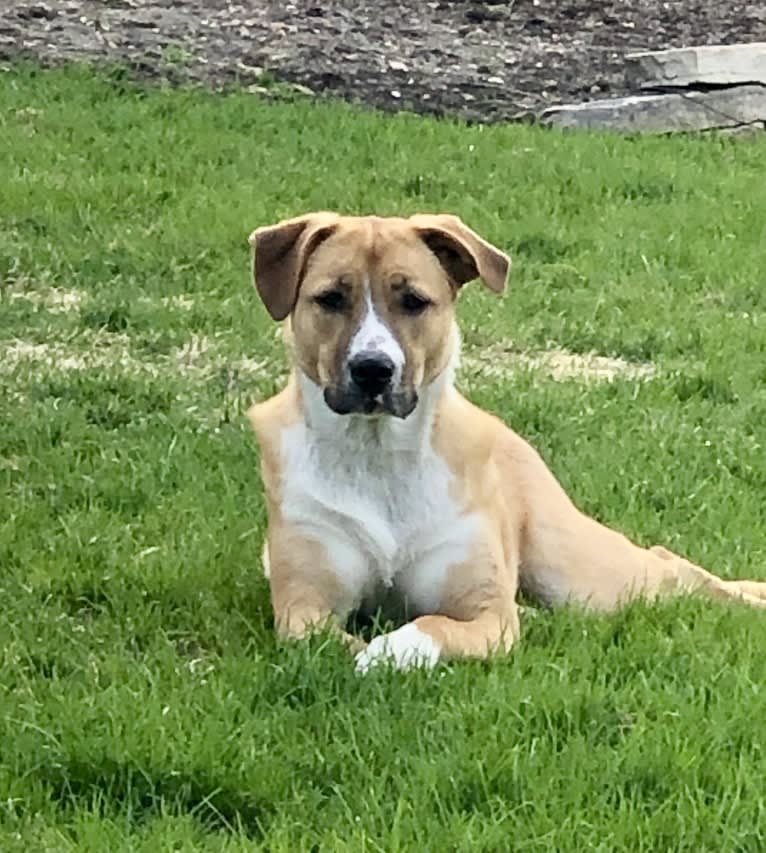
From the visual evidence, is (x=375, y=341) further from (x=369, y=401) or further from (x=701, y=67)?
(x=701, y=67)

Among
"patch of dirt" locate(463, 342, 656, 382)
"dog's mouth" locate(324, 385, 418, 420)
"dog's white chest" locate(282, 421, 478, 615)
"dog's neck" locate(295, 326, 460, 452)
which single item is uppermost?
"dog's mouth" locate(324, 385, 418, 420)

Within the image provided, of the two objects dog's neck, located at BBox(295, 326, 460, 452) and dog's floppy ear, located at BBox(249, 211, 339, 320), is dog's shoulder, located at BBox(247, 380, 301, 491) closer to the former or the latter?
dog's neck, located at BBox(295, 326, 460, 452)

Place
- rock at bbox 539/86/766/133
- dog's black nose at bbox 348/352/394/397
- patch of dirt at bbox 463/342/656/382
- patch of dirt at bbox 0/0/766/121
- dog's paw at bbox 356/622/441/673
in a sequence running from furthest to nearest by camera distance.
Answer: patch of dirt at bbox 0/0/766/121 < rock at bbox 539/86/766/133 < patch of dirt at bbox 463/342/656/382 < dog's black nose at bbox 348/352/394/397 < dog's paw at bbox 356/622/441/673

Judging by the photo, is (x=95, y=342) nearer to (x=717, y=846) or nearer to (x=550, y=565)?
(x=550, y=565)

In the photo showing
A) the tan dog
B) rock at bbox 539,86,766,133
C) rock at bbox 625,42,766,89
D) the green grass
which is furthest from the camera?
rock at bbox 625,42,766,89

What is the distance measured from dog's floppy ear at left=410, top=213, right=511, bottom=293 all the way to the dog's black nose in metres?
0.47

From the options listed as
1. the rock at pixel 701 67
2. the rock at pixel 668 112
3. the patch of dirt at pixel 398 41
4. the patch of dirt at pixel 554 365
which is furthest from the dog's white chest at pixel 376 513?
the rock at pixel 701 67

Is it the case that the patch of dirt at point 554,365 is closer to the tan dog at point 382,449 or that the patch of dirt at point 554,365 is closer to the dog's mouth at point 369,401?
the tan dog at point 382,449

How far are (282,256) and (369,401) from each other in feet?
1.77

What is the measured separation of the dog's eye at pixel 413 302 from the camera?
521 centimetres

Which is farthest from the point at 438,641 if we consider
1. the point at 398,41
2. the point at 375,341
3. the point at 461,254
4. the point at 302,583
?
the point at 398,41

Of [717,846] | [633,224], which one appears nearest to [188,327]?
[633,224]

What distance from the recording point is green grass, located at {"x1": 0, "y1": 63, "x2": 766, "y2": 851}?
418 cm

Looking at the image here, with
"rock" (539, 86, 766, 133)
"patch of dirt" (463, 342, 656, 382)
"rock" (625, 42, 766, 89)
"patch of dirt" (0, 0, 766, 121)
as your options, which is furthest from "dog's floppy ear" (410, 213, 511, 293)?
"rock" (625, 42, 766, 89)
